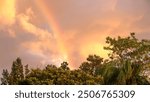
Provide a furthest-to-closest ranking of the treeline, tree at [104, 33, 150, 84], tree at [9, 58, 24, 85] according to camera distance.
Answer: tree at [9, 58, 24, 85], tree at [104, 33, 150, 84], the treeline

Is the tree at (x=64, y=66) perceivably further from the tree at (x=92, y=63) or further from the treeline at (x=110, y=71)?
the tree at (x=92, y=63)

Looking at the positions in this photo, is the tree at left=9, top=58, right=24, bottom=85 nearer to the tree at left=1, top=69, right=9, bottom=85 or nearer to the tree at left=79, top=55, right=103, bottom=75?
the tree at left=1, top=69, right=9, bottom=85

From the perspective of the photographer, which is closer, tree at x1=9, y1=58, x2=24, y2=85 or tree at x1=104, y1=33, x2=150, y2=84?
tree at x1=104, y1=33, x2=150, y2=84

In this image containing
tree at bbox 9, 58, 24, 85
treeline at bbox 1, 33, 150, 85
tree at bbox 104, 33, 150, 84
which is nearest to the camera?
treeline at bbox 1, 33, 150, 85

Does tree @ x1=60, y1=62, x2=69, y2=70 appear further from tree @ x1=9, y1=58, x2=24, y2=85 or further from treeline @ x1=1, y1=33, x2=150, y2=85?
tree @ x1=9, y1=58, x2=24, y2=85

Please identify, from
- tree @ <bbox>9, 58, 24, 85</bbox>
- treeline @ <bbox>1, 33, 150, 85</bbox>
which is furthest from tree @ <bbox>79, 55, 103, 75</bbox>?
tree @ <bbox>9, 58, 24, 85</bbox>

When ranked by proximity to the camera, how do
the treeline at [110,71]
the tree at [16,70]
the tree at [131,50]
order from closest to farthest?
1. the treeline at [110,71]
2. the tree at [131,50]
3. the tree at [16,70]

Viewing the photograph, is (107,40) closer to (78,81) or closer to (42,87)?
(78,81)

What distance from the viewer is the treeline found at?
35188 millimetres

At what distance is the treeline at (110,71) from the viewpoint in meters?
35.2

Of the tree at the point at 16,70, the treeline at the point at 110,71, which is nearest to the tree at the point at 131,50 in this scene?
the treeline at the point at 110,71

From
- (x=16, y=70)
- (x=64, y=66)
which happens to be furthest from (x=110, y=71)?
(x=16, y=70)

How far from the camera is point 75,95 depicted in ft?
38.4

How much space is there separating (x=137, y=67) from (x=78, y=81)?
31.1 feet
